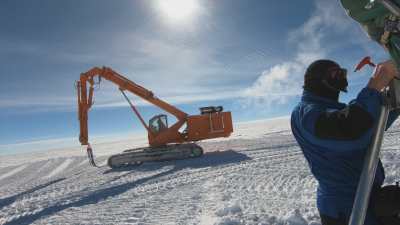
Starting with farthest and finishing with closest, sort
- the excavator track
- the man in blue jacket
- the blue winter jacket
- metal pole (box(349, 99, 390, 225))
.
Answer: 1. the excavator track
2. the blue winter jacket
3. the man in blue jacket
4. metal pole (box(349, 99, 390, 225))

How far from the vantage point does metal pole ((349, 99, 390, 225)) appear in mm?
1272

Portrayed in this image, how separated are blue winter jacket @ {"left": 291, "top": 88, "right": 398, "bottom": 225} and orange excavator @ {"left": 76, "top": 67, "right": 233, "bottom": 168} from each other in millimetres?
12554

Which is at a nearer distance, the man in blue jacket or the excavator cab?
the man in blue jacket

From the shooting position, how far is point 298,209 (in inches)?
197

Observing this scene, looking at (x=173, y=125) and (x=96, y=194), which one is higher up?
(x=173, y=125)

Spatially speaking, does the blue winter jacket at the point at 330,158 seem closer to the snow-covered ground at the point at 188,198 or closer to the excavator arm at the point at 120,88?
the snow-covered ground at the point at 188,198

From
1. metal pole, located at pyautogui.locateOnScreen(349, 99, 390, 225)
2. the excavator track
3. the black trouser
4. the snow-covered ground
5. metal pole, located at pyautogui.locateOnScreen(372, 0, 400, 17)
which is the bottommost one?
the snow-covered ground

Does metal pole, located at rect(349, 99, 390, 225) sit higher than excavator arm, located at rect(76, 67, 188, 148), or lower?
lower

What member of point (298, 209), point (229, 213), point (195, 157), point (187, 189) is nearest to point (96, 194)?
point (187, 189)

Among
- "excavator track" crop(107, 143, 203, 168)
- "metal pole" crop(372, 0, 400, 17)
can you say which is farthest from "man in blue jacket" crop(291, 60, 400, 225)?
"excavator track" crop(107, 143, 203, 168)

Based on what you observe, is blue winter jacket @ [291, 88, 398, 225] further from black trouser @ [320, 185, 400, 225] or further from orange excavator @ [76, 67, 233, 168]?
orange excavator @ [76, 67, 233, 168]

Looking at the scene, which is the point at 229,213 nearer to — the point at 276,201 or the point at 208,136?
the point at 276,201

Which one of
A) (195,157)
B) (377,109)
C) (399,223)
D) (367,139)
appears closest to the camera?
(377,109)

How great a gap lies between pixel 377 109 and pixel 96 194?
805 cm
